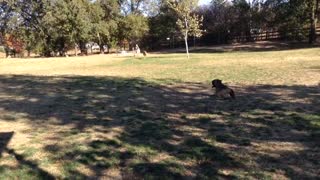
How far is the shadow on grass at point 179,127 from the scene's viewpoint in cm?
584

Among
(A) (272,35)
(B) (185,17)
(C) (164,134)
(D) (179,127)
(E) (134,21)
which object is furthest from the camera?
(E) (134,21)

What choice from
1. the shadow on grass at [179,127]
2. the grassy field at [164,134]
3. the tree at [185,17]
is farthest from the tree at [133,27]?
the grassy field at [164,134]

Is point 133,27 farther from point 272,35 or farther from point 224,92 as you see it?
point 224,92

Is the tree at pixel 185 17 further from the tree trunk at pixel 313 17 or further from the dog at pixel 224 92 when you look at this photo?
the dog at pixel 224 92

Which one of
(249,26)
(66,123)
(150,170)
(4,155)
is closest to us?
(150,170)

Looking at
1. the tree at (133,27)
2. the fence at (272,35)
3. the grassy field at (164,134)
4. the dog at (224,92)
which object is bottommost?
the grassy field at (164,134)

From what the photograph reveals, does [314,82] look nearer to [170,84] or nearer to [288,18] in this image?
[170,84]

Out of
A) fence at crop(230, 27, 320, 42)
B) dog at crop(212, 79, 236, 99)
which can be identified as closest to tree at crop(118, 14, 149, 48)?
fence at crop(230, 27, 320, 42)

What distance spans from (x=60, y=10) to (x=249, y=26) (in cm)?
2439

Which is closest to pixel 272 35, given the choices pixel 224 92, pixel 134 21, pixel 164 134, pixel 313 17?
pixel 313 17

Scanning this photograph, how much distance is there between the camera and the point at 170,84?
1485 cm

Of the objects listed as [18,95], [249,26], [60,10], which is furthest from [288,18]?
[18,95]

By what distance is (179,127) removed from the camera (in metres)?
8.12

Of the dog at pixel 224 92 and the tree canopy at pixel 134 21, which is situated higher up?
the tree canopy at pixel 134 21
